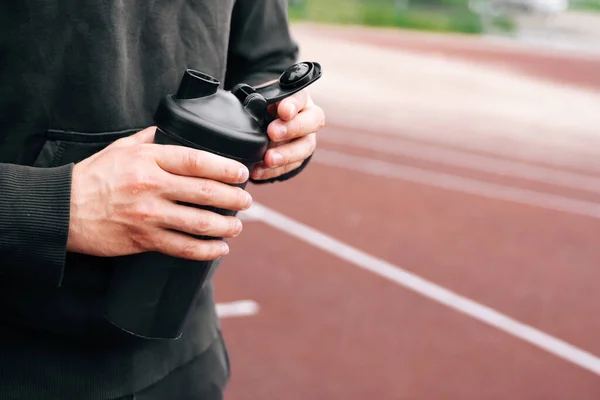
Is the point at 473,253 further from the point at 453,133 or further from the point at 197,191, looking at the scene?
the point at 197,191

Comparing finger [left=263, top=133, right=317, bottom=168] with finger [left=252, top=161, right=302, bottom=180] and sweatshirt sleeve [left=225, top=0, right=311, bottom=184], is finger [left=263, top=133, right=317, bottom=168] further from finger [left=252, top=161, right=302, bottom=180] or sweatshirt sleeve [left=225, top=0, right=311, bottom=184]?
sweatshirt sleeve [left=225, top=0, right=311, bottom=184]

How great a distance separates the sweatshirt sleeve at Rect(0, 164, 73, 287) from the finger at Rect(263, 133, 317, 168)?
305 mm

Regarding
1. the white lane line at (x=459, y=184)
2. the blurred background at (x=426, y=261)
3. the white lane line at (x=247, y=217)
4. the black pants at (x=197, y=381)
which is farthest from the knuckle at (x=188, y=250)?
the white lane line at (x=459, y=184)

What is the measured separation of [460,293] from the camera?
17.4ft

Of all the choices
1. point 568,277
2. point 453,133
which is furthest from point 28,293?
point 453,133

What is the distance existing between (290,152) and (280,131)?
0.32 ft

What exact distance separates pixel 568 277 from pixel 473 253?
69cm

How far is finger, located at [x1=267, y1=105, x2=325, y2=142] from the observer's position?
123 cm

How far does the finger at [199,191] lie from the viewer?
1.05 metres

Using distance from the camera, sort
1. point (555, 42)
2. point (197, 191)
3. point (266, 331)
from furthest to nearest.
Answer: point (555, 42)
point (266, 331)
point (197, 191)

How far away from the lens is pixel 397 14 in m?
21.5

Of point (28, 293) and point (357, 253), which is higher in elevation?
point (28, 293)

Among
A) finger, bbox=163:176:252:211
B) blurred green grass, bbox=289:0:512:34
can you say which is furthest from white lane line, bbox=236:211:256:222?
blurred green grass, bbox=289:0:512:34

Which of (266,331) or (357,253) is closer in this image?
(266,331)
